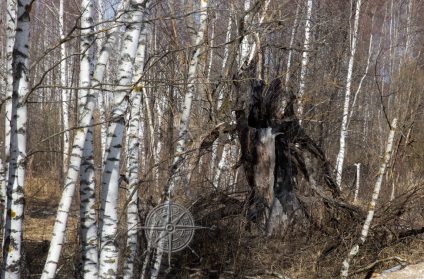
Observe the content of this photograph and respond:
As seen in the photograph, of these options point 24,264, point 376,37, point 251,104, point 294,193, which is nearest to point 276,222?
point 294,193

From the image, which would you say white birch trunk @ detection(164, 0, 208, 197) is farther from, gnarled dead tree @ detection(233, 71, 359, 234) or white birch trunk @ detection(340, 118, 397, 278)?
white birch trunk @ detection(340, 118, 397, 278)

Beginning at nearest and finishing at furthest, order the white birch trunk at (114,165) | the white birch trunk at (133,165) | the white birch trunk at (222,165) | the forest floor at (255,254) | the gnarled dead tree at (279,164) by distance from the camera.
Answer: the white birch trunk at (114,165), the white birch trunk at (133,165), the forest floor at (255,254), the gnarled dead tree at (279,164), the white birch trunk at (222,165)

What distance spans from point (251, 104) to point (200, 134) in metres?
1.02

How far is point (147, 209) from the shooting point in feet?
21.6

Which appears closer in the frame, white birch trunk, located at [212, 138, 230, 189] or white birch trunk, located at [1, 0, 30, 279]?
white birch trunk, located at [1, 0, 30, 279]

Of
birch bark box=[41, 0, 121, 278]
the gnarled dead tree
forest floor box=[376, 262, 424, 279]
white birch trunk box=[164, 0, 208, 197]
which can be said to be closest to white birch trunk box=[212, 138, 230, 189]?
the gnarled dead tree

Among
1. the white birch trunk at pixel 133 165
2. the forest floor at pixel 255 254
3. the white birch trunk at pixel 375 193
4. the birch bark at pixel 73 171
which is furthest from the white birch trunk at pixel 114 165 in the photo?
the white birch trunk at pixel 375 193

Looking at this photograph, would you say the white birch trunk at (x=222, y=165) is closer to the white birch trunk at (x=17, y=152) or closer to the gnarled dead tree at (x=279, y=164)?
the gnarled dead tree at (x=279, y=164)

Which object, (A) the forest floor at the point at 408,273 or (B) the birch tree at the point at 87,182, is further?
(A) the forest floor at the point at 408,273

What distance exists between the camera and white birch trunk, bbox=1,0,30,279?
3.63 meters

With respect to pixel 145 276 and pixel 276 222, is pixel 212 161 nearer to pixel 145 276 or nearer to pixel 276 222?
pixel 276 222

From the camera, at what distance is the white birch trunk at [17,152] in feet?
11.9
